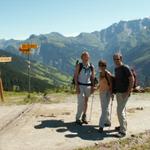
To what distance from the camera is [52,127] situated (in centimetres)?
1546

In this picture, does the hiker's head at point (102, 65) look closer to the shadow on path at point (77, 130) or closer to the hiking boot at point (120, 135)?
the shadow on path at point (77, 130)

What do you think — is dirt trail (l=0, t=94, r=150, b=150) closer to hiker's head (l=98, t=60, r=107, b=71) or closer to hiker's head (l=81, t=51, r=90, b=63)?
hiker's head (l=98, t=60, r=107, b=71)

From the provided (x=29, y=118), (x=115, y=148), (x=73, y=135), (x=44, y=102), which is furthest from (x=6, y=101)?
(x=115, y=148)

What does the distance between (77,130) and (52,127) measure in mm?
1111

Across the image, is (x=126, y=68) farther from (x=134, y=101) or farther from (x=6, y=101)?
(x=6, y=101)

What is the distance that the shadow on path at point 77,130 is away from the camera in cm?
1384

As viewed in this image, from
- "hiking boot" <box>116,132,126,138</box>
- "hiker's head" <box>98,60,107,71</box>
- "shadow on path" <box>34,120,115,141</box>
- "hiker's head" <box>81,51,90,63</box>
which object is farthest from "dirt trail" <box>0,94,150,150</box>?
"hiker's head" <box>81,51,90,63</box>

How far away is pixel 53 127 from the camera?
15461 millimetres

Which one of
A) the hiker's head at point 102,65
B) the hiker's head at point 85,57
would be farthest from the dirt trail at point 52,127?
the hiker's head at point 85,57

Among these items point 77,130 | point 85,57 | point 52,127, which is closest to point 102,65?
point 85,57

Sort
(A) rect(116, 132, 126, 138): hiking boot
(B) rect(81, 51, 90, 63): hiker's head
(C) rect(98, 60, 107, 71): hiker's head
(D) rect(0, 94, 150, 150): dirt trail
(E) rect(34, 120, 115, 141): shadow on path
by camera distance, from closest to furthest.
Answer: (D) rect(0, 94, 150, 150): dirt trail → (A) rect(116, 132, 126, 138): hiking boot → (E) rect(34, 120, 115, 141): shadow on path → (C) rect(98, 60, 107, 71): hiker's head → (B) rect(81, 51, 90, 63): hiker's head

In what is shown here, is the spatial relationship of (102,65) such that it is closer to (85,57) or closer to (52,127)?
(85,57)

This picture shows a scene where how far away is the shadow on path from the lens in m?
13.8

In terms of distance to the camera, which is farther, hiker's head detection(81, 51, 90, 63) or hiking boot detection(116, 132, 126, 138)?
hiker's head detection(81, 51, 90, 63)
